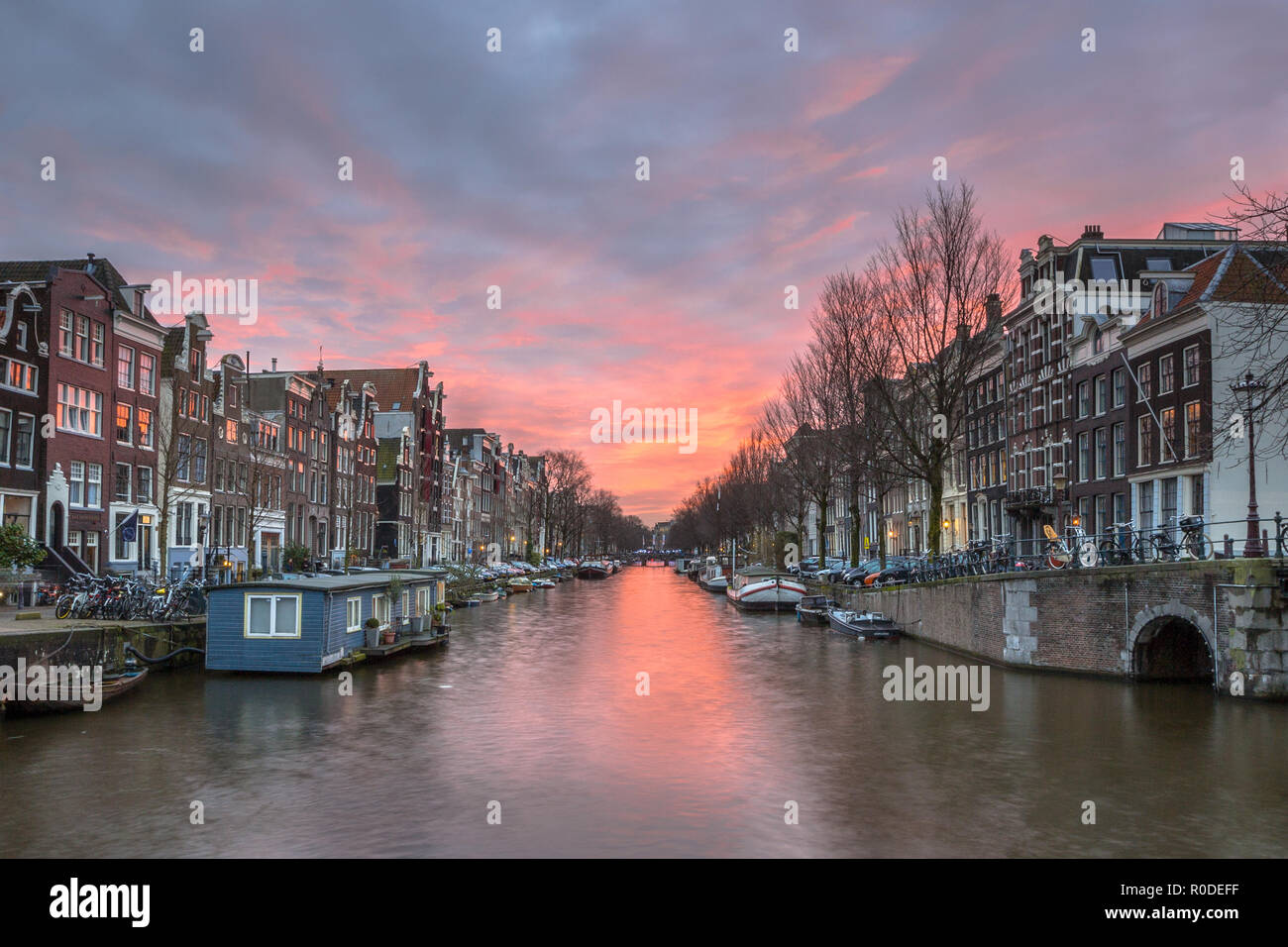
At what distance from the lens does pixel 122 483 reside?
49.5 metres

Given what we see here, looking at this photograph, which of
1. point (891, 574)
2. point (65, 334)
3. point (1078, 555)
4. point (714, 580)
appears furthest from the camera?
point (714, 580)

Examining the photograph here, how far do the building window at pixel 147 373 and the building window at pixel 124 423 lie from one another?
5.43 ft

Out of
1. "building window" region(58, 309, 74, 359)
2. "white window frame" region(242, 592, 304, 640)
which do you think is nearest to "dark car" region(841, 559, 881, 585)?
"white window frame" region(242, 592, 304, 640)

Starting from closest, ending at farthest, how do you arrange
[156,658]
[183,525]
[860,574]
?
[156,658] < [183,525] < [860,574]

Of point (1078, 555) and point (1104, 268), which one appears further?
point (1104, 268)

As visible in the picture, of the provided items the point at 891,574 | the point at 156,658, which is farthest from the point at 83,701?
the point at 891,574

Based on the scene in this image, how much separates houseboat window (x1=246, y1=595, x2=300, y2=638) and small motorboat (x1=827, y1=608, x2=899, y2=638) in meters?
26.0

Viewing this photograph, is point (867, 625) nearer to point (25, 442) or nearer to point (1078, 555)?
point (1078, 555)

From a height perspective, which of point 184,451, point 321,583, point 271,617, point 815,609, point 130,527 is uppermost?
point 184,451

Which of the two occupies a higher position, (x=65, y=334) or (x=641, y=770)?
(x=65, y=334)

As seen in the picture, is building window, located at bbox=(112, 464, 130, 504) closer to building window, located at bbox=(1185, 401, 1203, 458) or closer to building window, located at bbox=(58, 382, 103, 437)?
building window, located at bbox=(58, 382, 103, 437)

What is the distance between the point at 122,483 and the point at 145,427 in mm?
3655
